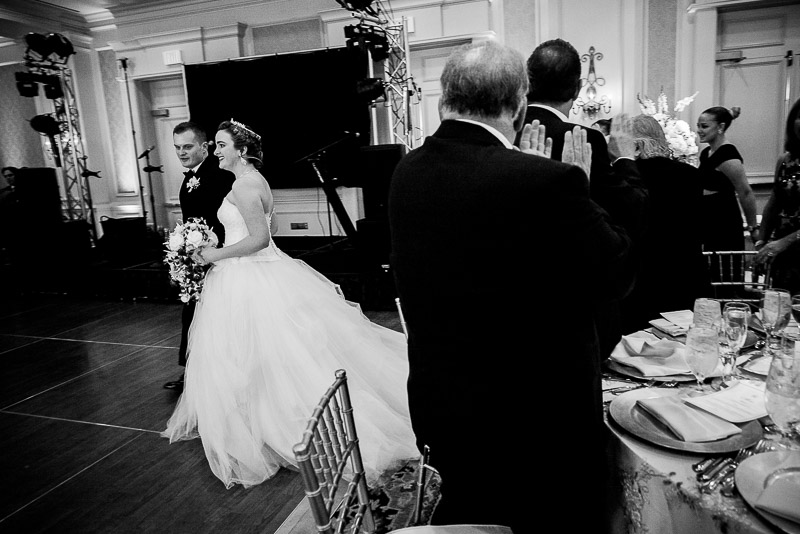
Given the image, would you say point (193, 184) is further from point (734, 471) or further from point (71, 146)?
point (71, 146)

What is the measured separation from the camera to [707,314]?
1.44 metres

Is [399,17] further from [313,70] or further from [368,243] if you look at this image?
[368,243]

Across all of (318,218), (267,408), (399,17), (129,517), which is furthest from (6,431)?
(399,17)

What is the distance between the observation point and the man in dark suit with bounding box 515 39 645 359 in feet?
4.80

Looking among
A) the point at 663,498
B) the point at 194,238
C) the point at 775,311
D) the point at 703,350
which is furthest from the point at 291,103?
the point at 663,498

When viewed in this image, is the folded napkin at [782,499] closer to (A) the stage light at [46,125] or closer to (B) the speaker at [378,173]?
(B) the speaker at [378,173]

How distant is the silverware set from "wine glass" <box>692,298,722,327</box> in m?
0.39

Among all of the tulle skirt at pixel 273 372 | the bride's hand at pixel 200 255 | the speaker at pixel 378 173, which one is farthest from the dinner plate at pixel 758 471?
the speaker at pixel 378 173

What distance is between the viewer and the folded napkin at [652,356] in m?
1.44

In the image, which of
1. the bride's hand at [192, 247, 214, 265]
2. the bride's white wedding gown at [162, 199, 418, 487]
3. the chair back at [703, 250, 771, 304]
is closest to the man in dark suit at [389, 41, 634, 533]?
the bride's white wedding gown at [162, 199, 418, 487]

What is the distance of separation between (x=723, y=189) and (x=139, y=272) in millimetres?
5977

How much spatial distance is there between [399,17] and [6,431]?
5937 millimetres

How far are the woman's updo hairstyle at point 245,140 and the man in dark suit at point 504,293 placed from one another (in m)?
2.02

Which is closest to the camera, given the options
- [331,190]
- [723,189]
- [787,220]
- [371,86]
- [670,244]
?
[670,244]
